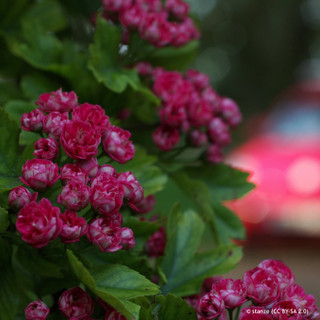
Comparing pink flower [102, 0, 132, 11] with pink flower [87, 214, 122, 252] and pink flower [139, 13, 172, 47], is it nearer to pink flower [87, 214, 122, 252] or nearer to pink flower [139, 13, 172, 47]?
pink flower [139, 13, 172, 47]

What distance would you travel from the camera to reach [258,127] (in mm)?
6477

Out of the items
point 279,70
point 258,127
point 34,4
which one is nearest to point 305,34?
point 279,70

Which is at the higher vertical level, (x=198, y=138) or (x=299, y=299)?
(x=198, y=138)

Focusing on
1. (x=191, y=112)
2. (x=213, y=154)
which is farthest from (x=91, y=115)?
(x=213, y=154)

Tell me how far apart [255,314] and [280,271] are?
10 cm

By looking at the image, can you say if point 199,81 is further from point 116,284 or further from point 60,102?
point 116,284

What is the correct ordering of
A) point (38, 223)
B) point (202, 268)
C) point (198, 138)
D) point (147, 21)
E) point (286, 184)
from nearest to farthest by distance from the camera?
1. point (38, 223)
2. point (202, 268)
3. point (147, 21)
4. point (198, 138)
5. point (286, 184)

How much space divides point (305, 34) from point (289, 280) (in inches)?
530

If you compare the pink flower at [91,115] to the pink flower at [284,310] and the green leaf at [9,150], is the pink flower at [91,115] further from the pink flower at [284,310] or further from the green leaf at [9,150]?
the pink flower at [284,310]

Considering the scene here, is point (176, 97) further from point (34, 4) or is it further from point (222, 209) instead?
point (34, 4)

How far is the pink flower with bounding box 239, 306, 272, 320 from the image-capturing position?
0.80m

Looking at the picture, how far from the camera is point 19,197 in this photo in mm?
785

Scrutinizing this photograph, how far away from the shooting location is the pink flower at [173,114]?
1159 mm

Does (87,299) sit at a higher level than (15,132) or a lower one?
lower
